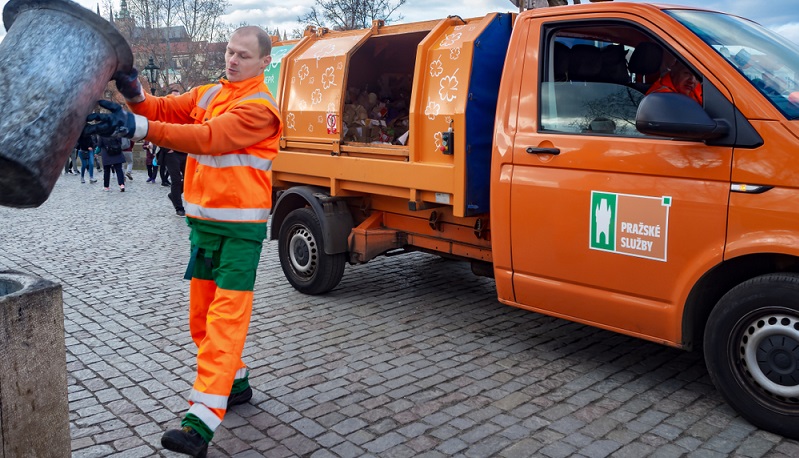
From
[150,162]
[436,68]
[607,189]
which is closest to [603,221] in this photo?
[607,189]

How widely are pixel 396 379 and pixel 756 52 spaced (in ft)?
9.18

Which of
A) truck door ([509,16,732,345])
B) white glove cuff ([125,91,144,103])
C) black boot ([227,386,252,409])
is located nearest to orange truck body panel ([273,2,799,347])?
truck door ([509,16,732,345])

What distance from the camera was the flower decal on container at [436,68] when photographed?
5237 mm

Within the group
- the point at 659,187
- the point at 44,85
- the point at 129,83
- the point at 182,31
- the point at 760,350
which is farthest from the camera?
the point at 182,31

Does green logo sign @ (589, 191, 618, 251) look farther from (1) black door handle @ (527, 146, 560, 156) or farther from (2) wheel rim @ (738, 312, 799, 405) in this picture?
(2) wheel rim @ (738, 312, 799, 405)

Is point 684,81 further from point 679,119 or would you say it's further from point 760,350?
point 760,350

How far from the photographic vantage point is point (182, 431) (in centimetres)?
338

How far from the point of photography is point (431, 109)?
17.3 ft

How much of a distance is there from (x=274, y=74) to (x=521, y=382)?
161 inches

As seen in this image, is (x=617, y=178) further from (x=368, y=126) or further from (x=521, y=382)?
(x=368, y=126)

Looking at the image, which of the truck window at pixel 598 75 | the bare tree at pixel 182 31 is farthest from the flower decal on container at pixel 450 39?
the bare tree at pixel 182 31

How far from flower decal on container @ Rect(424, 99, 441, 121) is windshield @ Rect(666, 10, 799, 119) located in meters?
1.69

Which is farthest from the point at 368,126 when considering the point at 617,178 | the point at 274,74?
the point at 617,178

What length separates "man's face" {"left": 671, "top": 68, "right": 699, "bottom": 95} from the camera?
4.06 meters
